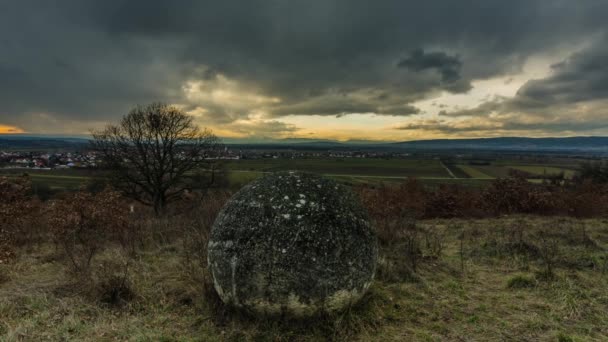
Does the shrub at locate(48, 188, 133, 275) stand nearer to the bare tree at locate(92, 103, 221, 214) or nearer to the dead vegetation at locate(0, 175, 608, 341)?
the dead vegetation at locate(0, 175, 608, 341)

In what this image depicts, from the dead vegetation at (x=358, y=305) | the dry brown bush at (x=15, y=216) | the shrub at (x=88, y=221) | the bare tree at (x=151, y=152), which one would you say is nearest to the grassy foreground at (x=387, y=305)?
the dead vegetation at (x=358, y=305)

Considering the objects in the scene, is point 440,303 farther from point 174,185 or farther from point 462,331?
point 174,185

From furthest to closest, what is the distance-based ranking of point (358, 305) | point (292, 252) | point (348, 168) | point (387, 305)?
point (348, 168), point (387, 305), point (358, 305), point (292, 252)

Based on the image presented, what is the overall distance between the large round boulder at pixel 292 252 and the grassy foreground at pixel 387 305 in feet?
1.37

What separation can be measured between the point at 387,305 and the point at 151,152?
21.3 metres

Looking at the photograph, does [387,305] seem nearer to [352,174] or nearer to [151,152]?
[151,152]

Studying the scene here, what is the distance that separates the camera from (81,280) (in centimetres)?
615

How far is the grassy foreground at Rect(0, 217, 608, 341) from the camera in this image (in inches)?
188

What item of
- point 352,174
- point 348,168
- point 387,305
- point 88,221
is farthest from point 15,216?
point 348,168

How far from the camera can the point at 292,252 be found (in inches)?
187

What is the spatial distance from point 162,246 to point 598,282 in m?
11.0

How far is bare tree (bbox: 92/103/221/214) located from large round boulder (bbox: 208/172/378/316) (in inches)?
742

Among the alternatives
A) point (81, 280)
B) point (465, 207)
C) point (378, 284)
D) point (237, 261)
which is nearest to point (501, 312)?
point (378, 284)

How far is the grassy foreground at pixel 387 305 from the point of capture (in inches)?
188
